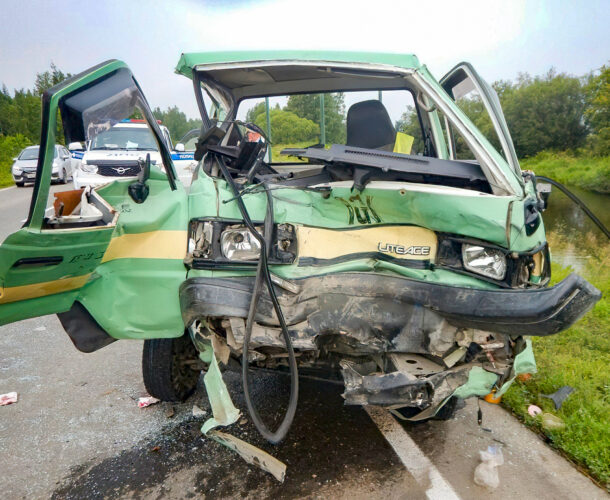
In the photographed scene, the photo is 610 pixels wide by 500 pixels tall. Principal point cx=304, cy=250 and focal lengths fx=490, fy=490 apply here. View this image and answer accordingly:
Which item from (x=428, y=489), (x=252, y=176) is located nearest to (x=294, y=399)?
(x=428, y=489)

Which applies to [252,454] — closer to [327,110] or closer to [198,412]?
[198,412]

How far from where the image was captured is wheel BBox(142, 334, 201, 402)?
3193mm


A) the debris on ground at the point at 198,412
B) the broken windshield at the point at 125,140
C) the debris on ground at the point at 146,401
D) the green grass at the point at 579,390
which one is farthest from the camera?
the broken windshield at the point at 125,140

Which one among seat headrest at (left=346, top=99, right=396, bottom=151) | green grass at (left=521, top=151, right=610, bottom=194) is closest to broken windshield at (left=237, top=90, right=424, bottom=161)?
seat headrest at (left=346, top=99, right=396, bottom=151)

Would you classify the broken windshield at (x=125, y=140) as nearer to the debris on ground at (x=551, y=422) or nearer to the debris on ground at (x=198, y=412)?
the debris on ground at (x=198, y=412)

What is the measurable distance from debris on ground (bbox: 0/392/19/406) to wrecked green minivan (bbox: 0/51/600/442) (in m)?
1.28

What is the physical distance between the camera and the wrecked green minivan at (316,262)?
7.36 feet

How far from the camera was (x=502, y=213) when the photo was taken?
7.61 feet

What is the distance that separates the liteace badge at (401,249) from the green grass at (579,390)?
1600mm

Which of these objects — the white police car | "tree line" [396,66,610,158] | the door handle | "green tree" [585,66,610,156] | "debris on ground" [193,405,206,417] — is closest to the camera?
the door handle

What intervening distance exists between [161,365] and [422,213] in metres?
1.94

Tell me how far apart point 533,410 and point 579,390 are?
0.47m

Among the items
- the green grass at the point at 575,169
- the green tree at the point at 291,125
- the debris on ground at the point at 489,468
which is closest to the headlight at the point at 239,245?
the debris on ground at the point at 489,468

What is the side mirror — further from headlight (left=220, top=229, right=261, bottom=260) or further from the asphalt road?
the asphalt road
